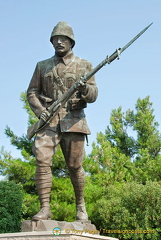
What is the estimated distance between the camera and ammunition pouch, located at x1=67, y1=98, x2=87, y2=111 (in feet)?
18.6

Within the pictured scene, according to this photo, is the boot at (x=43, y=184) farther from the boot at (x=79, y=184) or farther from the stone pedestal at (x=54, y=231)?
the boot at (x=79, y=184)

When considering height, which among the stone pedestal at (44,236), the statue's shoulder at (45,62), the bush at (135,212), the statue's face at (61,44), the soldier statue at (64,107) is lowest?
the stone pedestal at (44,236)

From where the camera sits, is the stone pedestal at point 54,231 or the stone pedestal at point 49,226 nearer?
the stone pedestal at point 54,231

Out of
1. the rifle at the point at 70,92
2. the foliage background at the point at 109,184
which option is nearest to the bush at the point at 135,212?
the foliage background at the point at 109,184

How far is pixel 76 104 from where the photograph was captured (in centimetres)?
571

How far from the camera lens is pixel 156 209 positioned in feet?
49.0

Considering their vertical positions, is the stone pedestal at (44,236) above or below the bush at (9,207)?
below

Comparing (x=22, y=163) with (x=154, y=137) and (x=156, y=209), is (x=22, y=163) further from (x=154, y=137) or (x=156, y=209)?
(x=154, y=137)

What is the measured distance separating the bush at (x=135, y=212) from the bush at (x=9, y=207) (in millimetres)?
4186

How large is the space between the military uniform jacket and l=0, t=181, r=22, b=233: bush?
23.9 ft

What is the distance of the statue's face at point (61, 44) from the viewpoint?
5816mm

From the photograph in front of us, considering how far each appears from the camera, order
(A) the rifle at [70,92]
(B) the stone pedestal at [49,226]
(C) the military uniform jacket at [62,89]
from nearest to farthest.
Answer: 1. (B) the stone pedestal at [49,226]
2. (A) the rifle at [70,92]
3. (C) the military uniform jacket at [62,89]

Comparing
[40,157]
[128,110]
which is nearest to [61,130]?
[40,157]

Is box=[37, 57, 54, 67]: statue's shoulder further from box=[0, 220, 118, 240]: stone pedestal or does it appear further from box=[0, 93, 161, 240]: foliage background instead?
box=[0, 93, 161, 240]: foliage background
